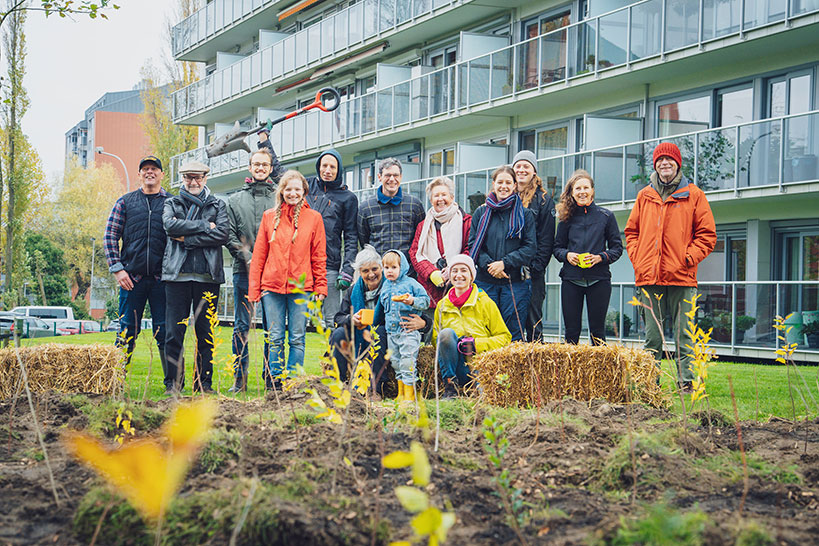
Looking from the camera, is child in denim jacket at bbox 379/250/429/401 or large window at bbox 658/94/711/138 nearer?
child in denim jacket at bbox 379/250/429/401

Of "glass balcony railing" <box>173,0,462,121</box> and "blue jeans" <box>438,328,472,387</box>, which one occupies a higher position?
"glass balcony railing" <box>173,0,462,121</box>

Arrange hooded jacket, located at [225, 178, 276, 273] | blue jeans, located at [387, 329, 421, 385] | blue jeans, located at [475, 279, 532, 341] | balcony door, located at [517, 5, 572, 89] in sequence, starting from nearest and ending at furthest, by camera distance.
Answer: blue jeans, located at [387, 329, 421, 385]
blue jeans, located at [475, 279, 532, 341]
hooded jacket, located at [225, 178, 276, 273]
balcony door, located at [517, 5, 572, 89]

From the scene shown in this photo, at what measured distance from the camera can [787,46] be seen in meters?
16.8

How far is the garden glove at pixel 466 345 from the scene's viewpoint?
717 centimetres

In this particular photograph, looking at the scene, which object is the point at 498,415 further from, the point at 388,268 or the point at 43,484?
the point at 43,484

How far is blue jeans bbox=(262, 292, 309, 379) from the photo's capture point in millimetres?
7562

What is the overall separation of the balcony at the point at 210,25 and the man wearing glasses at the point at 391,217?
28077 mm

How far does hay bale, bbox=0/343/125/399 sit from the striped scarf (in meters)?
3.23

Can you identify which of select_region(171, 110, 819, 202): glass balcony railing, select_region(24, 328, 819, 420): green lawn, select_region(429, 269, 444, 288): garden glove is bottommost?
select_region(24, 328, 819, 420): green lawn

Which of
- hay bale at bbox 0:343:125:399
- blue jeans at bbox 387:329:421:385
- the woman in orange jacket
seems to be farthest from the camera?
the woman in orange jacket

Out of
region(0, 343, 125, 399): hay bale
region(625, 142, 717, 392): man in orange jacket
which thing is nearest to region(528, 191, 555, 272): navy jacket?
region(625, 142, 717, 392): man in orange jacket

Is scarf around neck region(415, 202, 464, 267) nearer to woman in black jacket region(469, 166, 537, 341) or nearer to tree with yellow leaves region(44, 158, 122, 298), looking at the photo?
woman in black jacket region(469, 166, 537, 341)

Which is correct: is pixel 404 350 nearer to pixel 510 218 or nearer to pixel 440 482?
pixel 510 218

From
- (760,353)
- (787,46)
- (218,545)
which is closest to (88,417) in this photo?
(218,545)
